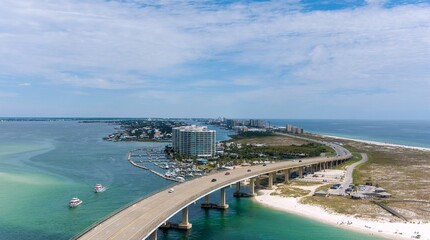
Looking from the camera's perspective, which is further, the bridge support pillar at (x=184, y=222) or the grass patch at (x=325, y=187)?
the grass patch at (x=325, y=187)

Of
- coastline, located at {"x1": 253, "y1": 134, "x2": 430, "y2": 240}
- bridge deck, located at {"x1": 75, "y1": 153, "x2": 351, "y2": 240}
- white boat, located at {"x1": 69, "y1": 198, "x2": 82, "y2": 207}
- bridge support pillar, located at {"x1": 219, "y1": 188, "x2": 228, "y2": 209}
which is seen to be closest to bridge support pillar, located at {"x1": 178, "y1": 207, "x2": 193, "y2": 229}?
bridge deck, located at {"x1": 75, "y1": 153, "x2": 351, "y2": 240}

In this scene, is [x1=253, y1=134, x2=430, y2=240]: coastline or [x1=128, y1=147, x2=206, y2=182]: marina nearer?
[x1=253, y1=134, x2=430, y2=240]: coastline

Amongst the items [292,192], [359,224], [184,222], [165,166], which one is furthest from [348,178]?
[184,222]

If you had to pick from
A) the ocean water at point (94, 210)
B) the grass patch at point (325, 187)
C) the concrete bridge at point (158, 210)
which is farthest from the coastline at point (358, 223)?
the grass patch at point (325, 187)

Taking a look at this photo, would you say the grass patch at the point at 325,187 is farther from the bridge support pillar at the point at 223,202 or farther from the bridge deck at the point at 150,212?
the bridge support pillar at the point at 223,202

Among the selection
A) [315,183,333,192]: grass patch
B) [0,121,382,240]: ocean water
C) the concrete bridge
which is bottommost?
[0,121,382,240]: ocean water

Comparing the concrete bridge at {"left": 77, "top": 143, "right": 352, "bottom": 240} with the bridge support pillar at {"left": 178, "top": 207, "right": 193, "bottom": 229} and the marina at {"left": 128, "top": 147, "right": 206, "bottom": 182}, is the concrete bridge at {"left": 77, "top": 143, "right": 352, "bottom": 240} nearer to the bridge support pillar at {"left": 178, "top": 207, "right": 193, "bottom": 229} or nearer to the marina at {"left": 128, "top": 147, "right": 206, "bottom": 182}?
the bridge support pillar at {"left": 178, "top": 207, "right": 193, "bottom": 229}

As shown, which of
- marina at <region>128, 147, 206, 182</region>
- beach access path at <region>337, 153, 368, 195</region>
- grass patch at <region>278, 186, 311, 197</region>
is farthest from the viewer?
marina at <region>128, 147, 206, 182</region>

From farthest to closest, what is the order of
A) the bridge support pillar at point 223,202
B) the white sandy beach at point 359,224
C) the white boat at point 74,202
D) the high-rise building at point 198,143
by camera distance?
the high-rise building at point 198,143, the bridge support pillar at point 223,202, the white boat at point 74,202, the white sandy beach at point 359,224

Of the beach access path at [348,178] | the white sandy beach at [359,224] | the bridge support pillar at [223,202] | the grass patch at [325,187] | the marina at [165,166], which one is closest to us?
the white sandy beach at [359,224]
